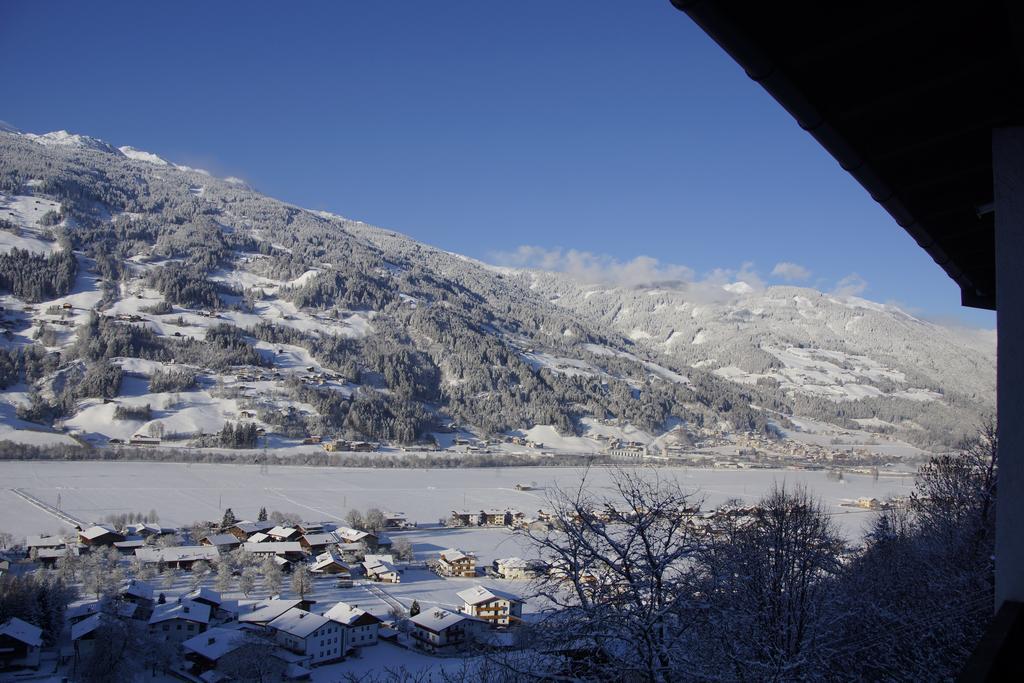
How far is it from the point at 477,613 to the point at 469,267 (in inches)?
6375

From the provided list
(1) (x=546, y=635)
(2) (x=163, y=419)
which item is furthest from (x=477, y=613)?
(2) (x=163, y=419)

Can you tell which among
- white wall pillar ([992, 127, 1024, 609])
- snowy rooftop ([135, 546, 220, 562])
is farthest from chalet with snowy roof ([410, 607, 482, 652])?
white wall pillar ([992, 127, 1024, 609])

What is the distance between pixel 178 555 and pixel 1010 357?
23.8 metres

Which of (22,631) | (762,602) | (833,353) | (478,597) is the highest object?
(833,353)

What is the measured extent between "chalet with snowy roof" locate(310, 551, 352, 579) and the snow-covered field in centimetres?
535

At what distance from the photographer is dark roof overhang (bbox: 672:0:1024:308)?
1.44m

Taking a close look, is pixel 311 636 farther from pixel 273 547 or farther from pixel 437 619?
pixel 273 547

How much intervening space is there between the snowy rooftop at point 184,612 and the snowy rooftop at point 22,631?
2387 mm

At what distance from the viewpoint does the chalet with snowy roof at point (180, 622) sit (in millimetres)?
13992

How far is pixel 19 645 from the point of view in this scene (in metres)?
12.1

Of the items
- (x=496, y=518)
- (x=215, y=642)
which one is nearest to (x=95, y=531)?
(x=215, y=642)

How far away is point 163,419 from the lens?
2021 inches

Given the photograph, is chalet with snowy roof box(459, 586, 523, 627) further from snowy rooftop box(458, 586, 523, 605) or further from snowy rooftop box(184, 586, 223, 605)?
snowy rooftop box(184, 586, 223, 605)

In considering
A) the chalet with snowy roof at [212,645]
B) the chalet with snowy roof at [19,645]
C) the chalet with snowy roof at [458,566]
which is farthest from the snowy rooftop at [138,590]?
the chalet with snowy roof at [458,566]
